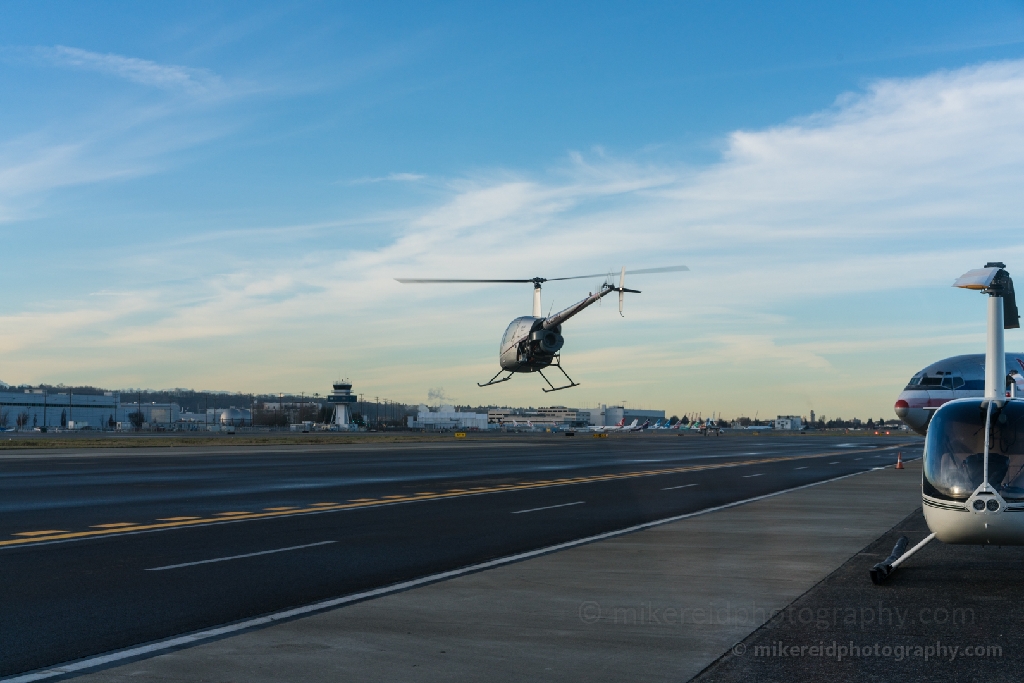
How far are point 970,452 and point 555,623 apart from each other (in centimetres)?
564

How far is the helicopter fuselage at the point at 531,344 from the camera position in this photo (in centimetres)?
5141

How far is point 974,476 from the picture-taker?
35.6ft

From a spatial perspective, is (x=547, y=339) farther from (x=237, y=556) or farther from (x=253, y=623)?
(x=253, y=623)

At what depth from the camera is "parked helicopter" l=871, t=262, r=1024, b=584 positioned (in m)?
10.5

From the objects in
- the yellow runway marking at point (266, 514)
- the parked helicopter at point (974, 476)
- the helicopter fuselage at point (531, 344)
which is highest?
the helicopter fuselage at point (531, 344)

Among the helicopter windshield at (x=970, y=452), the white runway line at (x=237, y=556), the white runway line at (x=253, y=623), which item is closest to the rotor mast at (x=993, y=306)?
the helicopter windshield at (x=970, y=452)

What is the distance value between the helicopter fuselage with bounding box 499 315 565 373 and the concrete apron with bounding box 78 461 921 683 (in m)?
36.4

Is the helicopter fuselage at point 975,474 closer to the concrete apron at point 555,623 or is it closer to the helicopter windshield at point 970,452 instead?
the helicopter windshield at point 970,452

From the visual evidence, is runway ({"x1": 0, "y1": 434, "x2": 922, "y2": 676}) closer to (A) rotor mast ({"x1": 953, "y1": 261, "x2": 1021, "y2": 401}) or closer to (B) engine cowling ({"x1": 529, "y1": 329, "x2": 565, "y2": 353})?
(A) rotor mast ({"x1": 953, "y1": 261, "x2": 1021, "y2": 401})

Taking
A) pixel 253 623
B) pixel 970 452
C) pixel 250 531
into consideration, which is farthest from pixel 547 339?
pixel 253 623

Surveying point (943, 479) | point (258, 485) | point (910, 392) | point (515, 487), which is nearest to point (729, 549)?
point (943, 479)

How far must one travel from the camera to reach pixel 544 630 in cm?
867

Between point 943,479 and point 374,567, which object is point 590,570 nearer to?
point 374,567

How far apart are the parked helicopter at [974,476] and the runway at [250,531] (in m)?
5.82
